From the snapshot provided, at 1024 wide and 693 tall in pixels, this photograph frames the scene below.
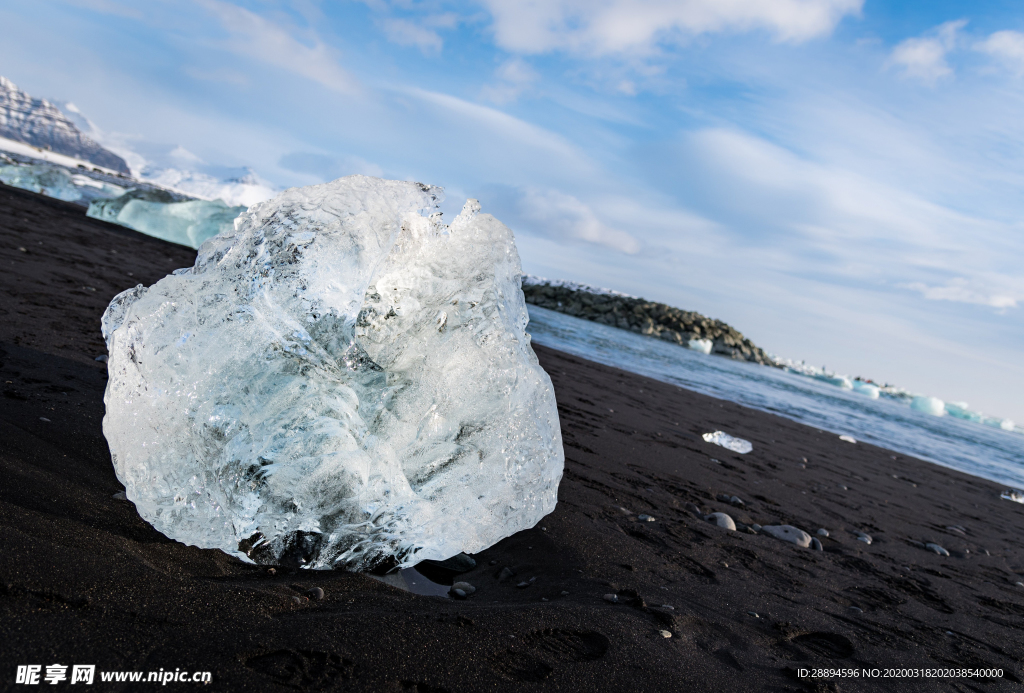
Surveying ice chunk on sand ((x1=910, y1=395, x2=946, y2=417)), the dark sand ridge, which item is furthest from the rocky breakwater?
the dark sand ridge

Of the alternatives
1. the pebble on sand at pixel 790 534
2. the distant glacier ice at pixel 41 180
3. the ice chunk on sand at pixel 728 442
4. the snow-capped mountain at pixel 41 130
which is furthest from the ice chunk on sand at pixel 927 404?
the snow-capped mountain at pixel 41 130

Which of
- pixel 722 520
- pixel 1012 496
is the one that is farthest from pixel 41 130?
pixel 1012 496

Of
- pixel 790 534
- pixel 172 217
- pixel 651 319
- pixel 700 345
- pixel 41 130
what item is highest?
pixel 41 130

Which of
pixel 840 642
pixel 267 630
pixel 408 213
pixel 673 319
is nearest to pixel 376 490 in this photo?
pixel 267 630

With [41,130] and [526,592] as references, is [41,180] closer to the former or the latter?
[526,592]

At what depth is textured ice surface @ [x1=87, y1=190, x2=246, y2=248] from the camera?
15484 millimetres

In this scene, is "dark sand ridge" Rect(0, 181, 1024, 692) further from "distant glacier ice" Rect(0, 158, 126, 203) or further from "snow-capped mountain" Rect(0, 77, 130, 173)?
"snow-capped mountain" Rect(0, 77, 130, 173)

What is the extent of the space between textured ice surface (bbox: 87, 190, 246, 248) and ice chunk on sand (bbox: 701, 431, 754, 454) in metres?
14.2

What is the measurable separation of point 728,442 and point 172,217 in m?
16.1

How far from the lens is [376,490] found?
2.08 m

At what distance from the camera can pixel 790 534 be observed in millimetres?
3625

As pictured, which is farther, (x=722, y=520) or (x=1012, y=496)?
(x=1012, y=496)

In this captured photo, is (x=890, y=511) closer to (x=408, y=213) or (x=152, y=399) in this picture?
(x=408, y=213)

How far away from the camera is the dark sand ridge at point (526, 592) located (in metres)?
1.39
